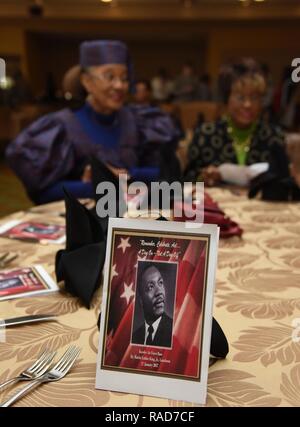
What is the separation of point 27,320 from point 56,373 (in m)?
0.17

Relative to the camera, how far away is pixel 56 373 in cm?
60

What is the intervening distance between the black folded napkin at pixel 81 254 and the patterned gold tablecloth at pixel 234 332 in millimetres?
33

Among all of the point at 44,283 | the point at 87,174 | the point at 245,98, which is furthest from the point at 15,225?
the point at 245,98

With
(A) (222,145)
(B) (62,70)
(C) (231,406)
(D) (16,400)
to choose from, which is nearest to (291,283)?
(C) (231,406)

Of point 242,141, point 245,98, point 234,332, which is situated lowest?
point 234,332

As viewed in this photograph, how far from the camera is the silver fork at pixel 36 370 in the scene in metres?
0.58

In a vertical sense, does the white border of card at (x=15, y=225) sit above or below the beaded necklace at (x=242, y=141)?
below

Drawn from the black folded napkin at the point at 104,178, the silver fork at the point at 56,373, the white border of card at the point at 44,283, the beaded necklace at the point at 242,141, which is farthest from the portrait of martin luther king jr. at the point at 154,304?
the beaded necklace at the point at 242,141

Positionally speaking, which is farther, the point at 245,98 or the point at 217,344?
the point at 245,98

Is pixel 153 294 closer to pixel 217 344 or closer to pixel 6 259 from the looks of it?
pixel 217 344

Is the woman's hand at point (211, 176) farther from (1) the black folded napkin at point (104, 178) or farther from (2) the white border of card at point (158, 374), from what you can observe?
(2) the white border of card at point (158, 374)

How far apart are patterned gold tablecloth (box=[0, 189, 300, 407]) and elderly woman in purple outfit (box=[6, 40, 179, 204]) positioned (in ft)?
2.45

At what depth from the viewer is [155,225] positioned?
0.59 metres
